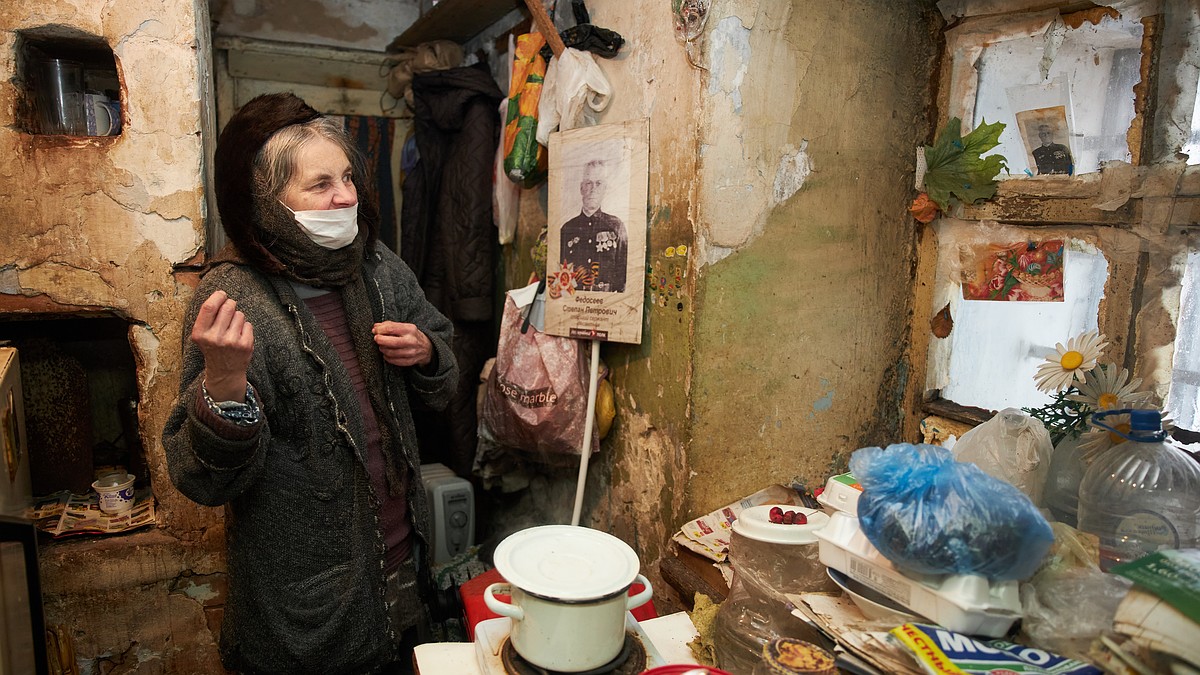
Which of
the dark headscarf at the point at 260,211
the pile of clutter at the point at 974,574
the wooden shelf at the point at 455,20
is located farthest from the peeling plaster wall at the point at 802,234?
the wooden shelf at the point at 455,20

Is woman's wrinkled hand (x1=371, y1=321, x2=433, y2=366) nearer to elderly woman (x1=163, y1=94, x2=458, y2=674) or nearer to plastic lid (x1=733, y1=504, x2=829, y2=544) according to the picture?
elderly woman (x1=163, y1=94, x2=458, y2=674)

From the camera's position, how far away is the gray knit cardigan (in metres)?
1.54

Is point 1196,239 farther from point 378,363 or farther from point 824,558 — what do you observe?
point 378,363

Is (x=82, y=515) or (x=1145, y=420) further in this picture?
(x=82, y=515)

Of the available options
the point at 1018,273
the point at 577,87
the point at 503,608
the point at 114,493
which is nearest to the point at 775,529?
the point at 503,608

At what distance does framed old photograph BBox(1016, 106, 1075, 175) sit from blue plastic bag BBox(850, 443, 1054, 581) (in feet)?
3.61

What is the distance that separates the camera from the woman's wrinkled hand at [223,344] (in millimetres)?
1262

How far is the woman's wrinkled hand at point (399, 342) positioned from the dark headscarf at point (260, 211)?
173mm

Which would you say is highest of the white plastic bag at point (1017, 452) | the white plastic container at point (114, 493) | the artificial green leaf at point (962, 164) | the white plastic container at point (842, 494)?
the artificial green leaf at point (962, 164)

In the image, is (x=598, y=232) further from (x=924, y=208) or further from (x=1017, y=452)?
(x=1017, y=452)

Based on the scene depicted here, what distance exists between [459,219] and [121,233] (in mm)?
1360

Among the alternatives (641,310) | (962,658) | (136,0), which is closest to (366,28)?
(136,0)

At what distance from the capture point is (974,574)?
974mm

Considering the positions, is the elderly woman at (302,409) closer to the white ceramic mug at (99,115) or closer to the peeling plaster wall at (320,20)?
the white ceramic mug at (99,115)
